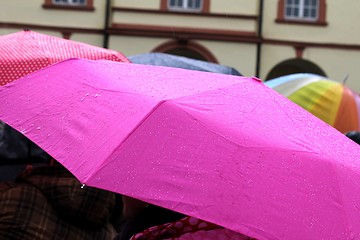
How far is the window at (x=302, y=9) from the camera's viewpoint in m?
18.0

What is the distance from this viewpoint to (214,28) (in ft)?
56.9

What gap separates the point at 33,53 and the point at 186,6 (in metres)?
13.5

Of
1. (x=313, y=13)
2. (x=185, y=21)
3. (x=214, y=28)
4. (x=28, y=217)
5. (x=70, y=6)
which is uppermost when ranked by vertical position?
(x=313, y=13)

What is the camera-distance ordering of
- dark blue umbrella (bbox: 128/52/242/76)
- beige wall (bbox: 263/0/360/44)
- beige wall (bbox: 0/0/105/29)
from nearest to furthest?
dark blue umbrella (bbox: 128/52/242/76) → beige wall (bbox: 0/0/105/29) → beige wall (bbox: 263/0/360/44)

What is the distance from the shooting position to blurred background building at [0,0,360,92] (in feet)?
56.3

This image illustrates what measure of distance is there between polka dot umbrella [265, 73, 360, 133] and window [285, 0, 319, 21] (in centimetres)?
1077

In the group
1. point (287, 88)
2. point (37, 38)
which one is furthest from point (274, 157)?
point (287, 88)

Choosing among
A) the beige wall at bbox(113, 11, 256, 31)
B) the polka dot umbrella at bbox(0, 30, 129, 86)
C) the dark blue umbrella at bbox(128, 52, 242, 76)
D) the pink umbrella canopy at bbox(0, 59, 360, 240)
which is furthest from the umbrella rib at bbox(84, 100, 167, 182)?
the beige wall at bbox(113, 11, 256, 31)

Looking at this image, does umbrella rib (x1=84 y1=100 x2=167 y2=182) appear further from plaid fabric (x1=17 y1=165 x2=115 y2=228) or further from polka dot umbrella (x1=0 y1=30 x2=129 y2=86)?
polka dot umbrella (x1=0 y1=30 x2=129 y2=86)

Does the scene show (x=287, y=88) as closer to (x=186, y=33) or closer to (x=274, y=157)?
(x=274, y=157)

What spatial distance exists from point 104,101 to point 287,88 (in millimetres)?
5070

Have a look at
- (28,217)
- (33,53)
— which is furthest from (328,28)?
(28,217)

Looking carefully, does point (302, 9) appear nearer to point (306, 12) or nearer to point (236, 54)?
point (306, 12)

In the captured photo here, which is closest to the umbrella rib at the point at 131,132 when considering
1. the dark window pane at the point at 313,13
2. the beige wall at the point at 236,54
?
the beige wall at the point at 236,54
